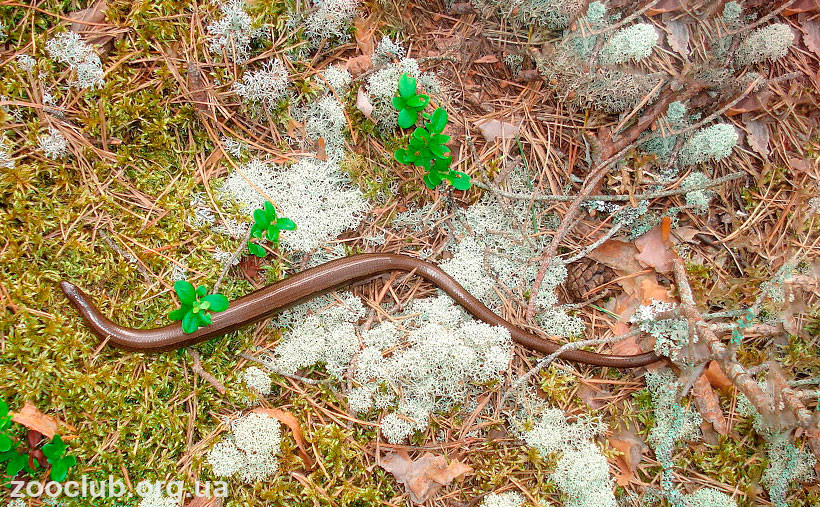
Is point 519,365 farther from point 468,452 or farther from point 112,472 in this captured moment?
point 112,472

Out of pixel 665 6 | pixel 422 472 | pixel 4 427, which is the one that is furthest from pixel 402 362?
pixel 665 6

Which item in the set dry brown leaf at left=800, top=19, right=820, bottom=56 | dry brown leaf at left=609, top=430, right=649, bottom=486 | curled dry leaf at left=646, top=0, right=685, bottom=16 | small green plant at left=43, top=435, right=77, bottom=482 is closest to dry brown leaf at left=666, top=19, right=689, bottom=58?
curled dry leaf at left=646, top=0, right=685, bottom=16

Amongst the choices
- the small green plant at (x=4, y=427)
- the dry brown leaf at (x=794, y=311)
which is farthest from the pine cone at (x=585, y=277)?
the small green plant at (x=4, y=427)

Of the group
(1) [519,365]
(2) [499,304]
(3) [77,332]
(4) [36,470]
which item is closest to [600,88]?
(2) [499,304]

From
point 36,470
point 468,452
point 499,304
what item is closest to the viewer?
point 36,470

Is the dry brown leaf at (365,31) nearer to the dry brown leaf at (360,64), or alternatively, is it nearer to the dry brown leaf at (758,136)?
the dry brown leaf at (360,64)

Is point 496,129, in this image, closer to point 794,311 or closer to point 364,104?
point 364,104
